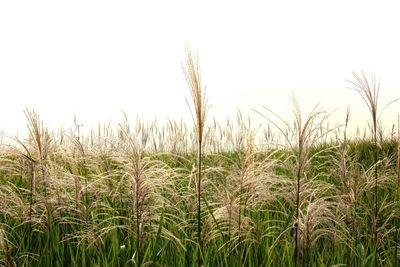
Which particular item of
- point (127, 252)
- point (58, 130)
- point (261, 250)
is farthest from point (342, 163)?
point (58, 130)

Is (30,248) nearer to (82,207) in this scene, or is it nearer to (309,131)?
(82,207)

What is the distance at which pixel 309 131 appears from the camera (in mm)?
2377

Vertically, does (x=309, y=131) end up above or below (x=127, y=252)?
above

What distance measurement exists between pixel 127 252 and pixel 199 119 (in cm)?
149

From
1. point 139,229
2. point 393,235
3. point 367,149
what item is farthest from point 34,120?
point 367,149

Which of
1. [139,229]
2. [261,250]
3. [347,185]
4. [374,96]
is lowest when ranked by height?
[261,250]

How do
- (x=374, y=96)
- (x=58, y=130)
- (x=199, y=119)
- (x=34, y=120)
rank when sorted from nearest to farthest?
(x=199, y=119), (x=34, y=120), (x=374, y=96), (x=58, y=130)

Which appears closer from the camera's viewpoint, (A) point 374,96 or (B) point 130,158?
(B) point 130,158

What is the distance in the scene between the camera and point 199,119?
2.08 meters

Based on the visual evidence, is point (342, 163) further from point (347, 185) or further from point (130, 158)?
point (130, 158)

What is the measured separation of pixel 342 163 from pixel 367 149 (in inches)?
246

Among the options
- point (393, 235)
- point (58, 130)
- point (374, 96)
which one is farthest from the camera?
point (58, 130)

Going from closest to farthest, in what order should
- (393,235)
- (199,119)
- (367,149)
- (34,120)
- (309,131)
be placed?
(199,119), (309,131), (34,120), (393,235), (367,149)

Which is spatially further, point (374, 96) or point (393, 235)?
point (393, 235)
